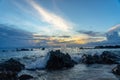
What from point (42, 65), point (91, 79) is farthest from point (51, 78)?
point (42, 65)

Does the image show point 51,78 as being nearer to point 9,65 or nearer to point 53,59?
point 9,65

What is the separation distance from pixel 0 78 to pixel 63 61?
13.8 m

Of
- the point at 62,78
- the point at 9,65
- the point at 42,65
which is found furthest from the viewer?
the point at 42,65

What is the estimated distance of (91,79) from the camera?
60.7ft

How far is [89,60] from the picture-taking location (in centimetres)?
3484

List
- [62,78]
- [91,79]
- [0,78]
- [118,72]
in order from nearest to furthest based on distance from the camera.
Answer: [0,78]
[91,79]
[62,78]
[118,72]

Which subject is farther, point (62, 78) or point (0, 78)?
point (62, 78)

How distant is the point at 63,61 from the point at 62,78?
10235 mm

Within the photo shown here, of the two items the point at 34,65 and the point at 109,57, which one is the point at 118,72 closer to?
the point at 34,65

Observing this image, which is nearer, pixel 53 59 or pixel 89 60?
pixel 53 59

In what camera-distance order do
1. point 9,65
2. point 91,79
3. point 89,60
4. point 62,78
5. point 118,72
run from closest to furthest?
1. point 91,79
2. point 62,78
3. point 118,72
4. point 9,65
5. point 89,60

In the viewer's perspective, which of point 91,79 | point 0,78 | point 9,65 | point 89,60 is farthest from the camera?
point 89,60

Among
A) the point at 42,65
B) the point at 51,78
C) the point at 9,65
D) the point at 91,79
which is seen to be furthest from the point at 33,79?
the point at 42,65

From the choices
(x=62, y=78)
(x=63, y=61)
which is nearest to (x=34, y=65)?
(x=63, y=61)
